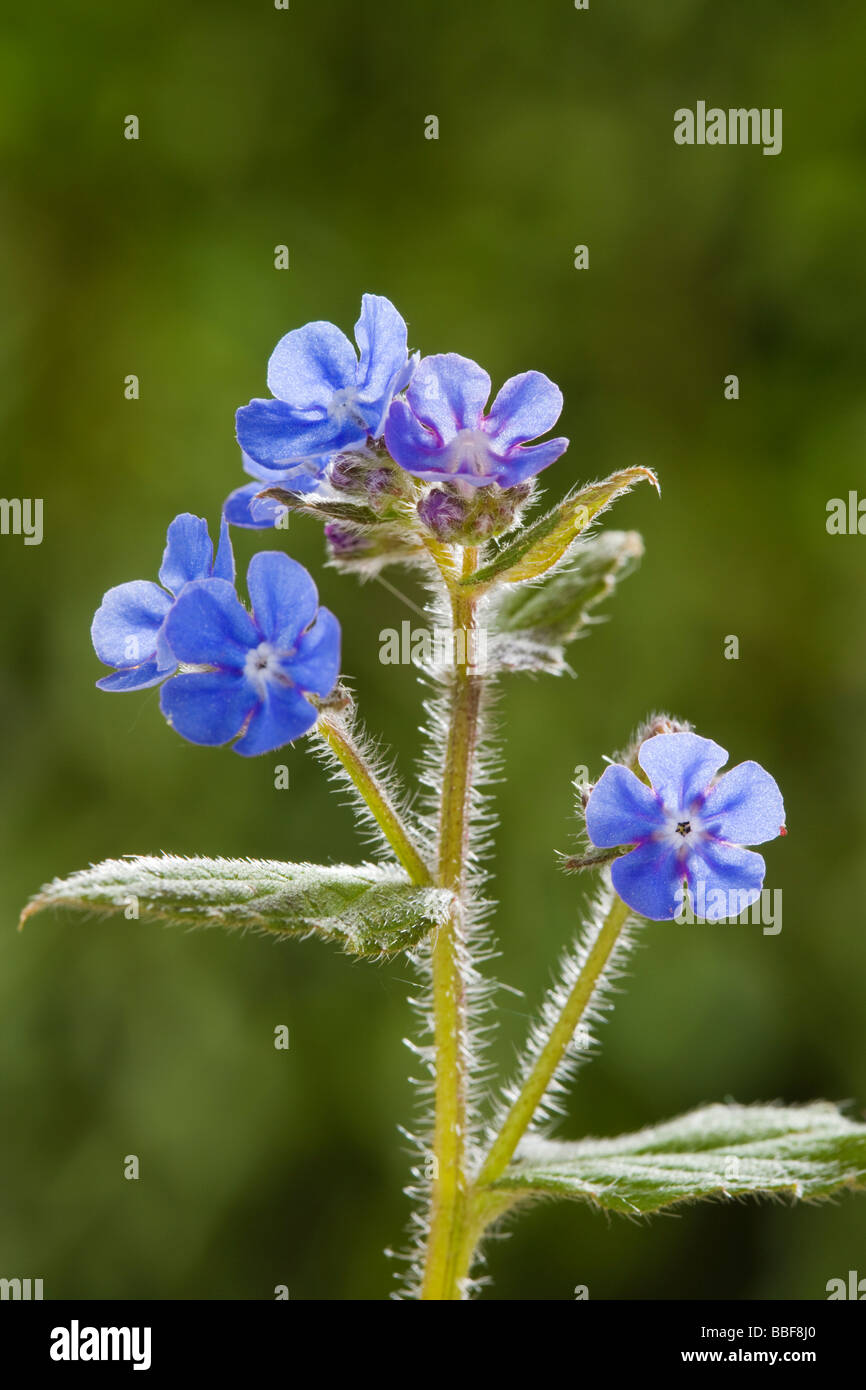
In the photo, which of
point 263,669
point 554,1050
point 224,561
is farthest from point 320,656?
point 554,1050

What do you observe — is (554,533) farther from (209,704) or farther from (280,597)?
(209,704)

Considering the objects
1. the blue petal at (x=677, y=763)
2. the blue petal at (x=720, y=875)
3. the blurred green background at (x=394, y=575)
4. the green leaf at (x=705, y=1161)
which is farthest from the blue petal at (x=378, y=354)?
the blurred green background at (x=394, y=575)

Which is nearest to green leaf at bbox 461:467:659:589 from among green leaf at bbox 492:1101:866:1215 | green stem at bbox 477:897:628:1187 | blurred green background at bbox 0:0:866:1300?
green stem at bbox 477:897:628:1187

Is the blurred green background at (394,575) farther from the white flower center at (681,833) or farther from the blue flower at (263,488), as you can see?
the white flower center at (681,833)

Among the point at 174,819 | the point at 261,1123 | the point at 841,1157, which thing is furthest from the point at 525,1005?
the point at 841,1157

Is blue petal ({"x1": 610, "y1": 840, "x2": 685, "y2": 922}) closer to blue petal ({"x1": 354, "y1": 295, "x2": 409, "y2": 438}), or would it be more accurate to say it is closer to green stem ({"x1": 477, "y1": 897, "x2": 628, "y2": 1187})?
green stem ({"x1": 477, "y1": 897, "x2": 628, "y2": 1187})
